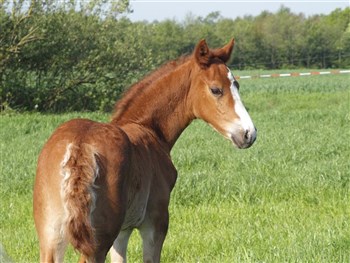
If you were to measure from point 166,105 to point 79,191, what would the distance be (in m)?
2.20

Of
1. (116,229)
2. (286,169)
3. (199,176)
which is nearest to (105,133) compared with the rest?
(116,229)

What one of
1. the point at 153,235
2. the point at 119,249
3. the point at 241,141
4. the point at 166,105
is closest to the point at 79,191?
the point at 153,235

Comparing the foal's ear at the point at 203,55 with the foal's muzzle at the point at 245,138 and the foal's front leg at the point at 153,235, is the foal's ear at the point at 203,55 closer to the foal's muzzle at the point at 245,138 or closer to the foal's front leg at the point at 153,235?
the foal's muzzle at the point at 245,138

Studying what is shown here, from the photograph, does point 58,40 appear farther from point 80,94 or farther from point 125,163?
point 125,163

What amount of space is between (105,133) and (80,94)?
2359 cm

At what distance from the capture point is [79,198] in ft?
13.8

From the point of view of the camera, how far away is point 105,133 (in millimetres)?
4672

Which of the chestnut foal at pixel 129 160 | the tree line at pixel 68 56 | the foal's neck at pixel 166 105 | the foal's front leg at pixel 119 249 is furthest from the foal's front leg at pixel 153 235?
the tree line at pixel 68 56

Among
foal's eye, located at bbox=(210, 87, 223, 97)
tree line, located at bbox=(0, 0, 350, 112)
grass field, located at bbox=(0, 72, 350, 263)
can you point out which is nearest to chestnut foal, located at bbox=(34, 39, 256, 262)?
foal's eye, located at bbox=(210, 87, 223, 97)

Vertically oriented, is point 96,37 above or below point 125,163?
below

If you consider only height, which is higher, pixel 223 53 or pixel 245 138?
pixel 223 53

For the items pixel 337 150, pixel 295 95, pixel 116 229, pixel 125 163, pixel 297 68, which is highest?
pixel 125 163

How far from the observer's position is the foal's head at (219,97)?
5906 mm

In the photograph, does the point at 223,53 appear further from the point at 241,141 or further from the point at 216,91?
the point at 241,141
